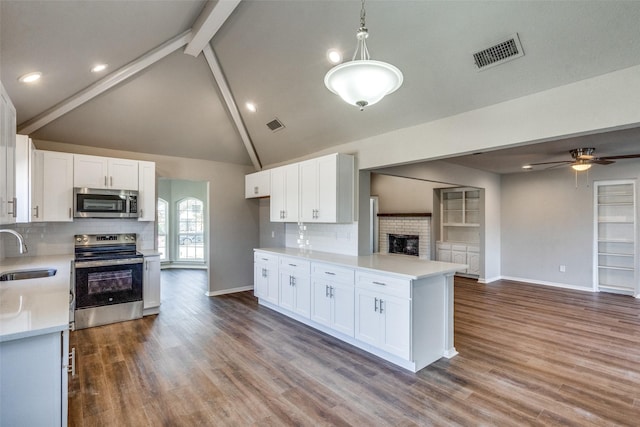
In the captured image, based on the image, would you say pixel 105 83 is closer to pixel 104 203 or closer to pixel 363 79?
pixel 104 203

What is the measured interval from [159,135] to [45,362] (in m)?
4.18

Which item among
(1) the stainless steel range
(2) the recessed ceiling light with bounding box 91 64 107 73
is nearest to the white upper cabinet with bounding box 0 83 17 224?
(2) the recessed ceiling light with bounding box 91 64 107 73

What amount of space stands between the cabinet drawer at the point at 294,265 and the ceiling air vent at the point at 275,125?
2041 mm

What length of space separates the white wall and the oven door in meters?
1.53

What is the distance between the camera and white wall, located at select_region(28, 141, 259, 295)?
230 inches

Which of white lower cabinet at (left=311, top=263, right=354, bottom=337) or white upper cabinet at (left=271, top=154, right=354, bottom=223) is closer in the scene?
white lower cabinet at (left=311, top=263, right=354, bottom=337)

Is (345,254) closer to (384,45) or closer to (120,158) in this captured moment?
(384,45)

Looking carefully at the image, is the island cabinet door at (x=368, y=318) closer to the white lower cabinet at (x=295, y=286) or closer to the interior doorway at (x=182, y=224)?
the white lower cabinet at (x=295, y=286)

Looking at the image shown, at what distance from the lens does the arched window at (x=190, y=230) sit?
8883 millimetres

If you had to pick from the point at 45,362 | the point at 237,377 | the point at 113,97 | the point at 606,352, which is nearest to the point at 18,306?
the point at 45,362

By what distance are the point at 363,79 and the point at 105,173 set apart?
4402 mm

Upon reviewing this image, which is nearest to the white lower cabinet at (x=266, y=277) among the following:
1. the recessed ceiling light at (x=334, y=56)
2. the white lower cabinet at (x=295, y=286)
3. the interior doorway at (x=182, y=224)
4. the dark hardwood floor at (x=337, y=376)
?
the white lower cabinet at (x=295, y=286)

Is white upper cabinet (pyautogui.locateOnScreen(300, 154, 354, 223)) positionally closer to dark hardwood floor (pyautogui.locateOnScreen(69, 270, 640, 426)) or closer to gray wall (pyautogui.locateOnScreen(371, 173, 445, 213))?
dark hardwood floor (pyautogui.locateOnScreen(69, 270, 640, 426))

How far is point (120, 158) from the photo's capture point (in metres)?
5.02
